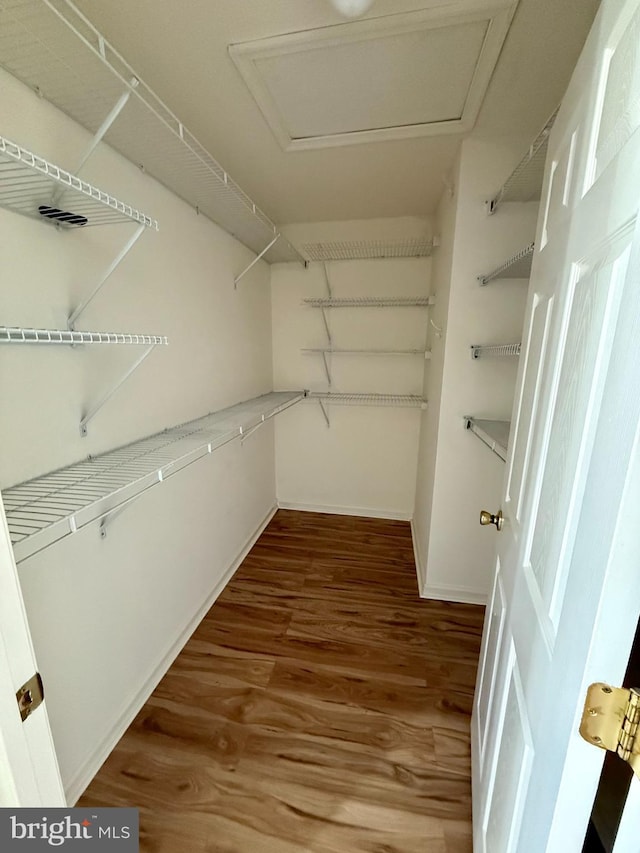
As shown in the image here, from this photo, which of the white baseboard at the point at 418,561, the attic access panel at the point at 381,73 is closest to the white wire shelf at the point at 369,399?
the white baseboard at the point at 418,561

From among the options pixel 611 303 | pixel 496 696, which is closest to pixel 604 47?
pixel 611 303

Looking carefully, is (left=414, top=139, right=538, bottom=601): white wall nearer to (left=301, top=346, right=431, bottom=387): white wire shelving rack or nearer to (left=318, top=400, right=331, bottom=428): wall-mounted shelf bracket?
(left=301, top=346, right=431, bottom=387): white wire shelving rack

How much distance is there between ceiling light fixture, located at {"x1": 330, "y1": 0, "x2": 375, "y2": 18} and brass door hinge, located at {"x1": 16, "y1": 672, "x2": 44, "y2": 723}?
1.53m

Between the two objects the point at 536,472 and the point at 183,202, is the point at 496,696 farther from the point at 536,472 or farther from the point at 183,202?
the point at 183,202

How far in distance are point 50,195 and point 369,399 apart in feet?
7.26

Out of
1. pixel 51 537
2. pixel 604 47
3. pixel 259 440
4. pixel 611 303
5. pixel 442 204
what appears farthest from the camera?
pixel 259 440

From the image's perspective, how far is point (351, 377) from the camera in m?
2.82

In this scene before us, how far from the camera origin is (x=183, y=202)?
1.62 meters

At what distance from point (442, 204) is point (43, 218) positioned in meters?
2.04

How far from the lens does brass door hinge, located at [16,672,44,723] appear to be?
511mm

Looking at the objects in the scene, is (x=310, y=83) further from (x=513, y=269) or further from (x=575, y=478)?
(x=575, y=478)

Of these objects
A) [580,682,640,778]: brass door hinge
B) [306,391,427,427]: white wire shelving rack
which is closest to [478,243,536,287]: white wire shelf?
[306,391,427,427]: white wire shelving rack

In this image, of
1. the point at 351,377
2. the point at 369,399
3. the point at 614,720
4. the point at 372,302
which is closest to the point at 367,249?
the point at 372,302

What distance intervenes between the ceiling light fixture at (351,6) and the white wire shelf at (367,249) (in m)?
1.56
